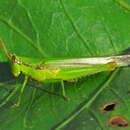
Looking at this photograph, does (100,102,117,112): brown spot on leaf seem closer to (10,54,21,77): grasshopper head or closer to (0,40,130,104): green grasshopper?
(0,40,130,104): green grasshopper

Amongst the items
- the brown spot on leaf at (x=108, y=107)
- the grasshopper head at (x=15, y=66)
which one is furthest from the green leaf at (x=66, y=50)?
the grasshopper head at (x=15, y=66)

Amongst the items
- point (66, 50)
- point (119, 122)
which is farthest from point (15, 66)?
point (119, 122)

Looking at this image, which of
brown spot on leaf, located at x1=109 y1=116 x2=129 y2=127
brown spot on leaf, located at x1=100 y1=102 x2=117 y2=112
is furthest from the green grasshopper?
brown spot on leaf, located at x1=109 y1=116 x2=129 y2=127

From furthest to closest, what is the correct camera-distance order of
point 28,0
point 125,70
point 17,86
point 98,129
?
1. point 28,0
2. point 17,86
3. point 125,70
4. point 98,129

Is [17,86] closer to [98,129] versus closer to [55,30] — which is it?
[55,30]

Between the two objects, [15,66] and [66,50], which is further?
[66,50]

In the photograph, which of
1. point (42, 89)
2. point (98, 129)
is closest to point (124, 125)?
point (98, 129)

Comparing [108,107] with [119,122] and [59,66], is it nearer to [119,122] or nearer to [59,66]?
[119,122]
